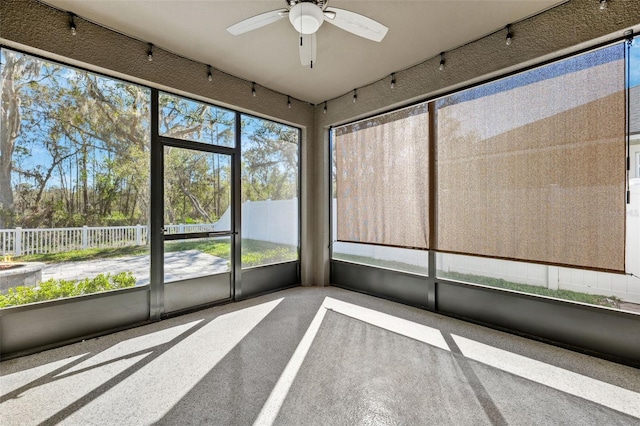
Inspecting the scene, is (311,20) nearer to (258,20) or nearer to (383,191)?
(258,20)

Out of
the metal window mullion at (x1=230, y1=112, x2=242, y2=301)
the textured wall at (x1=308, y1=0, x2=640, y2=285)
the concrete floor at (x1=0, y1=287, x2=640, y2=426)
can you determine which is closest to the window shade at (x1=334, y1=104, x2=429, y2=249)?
the textured wall at (x1=308, y1=0, x2=640, y2=285)

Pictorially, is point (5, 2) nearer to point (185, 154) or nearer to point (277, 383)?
point (185, 154)

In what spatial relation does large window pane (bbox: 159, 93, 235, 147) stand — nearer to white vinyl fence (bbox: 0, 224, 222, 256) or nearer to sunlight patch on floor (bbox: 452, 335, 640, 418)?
white vinyl fence (bbox: 0, 224, 222, 256)

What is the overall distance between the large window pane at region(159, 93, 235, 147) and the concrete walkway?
139 centimetres

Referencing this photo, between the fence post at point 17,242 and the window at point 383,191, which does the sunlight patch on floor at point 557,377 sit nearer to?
the window at point 383,191

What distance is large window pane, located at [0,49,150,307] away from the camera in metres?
2.37

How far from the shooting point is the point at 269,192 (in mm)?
4168

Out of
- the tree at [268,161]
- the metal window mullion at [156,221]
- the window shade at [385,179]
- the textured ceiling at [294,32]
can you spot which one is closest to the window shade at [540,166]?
the window shade at [385,179]

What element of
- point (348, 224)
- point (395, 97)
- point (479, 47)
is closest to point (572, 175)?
point (479, 47)

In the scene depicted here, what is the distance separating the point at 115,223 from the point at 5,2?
187 centimetres

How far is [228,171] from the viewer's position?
12.3 ft

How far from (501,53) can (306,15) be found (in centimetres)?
197

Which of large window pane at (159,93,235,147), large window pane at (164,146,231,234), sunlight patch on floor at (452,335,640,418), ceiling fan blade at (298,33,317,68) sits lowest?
sunlight patch on floor at (452,335,640,418)

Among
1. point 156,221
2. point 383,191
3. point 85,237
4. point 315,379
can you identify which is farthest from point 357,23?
point 85,237
